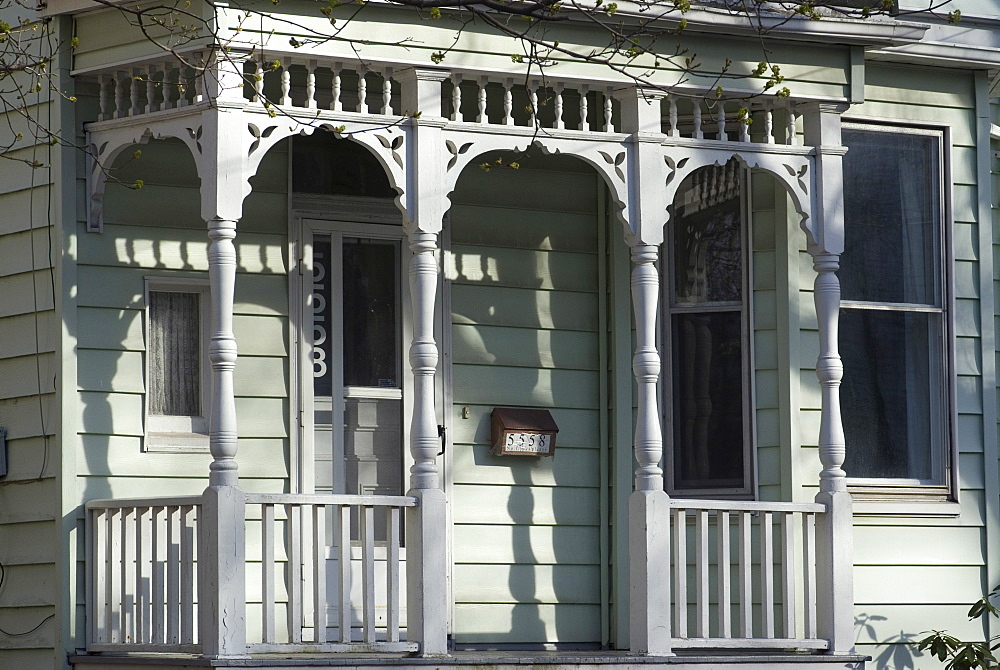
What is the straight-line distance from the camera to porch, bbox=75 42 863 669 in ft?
23.5

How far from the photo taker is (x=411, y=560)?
7.37m

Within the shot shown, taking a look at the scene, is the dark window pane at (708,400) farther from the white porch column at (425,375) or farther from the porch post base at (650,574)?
the white porch column at (425,375)

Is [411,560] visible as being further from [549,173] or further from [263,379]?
[549,173]

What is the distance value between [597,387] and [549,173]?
4.31ft

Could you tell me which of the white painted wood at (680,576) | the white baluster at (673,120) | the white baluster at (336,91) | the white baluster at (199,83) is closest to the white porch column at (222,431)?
the white baluster at (199,83)

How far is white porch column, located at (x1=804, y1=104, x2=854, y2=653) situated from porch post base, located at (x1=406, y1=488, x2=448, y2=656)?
2.11m

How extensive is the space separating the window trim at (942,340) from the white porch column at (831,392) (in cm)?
54

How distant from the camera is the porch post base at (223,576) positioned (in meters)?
6.93

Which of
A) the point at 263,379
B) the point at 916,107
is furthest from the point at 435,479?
the point at 916,107

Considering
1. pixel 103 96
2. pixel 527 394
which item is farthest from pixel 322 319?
pixel 103 96

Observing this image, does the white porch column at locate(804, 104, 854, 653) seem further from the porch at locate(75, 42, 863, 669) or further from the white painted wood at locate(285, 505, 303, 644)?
the white painted wood at locate(285, 505, 303, 644)

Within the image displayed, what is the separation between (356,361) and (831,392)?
267 centimetres

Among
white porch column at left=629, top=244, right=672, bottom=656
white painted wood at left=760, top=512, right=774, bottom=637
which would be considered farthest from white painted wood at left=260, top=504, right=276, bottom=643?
white painted wood at left=760, top=512, right=774, bottom=637

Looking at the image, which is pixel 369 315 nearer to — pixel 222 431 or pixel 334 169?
pixel 334 169
